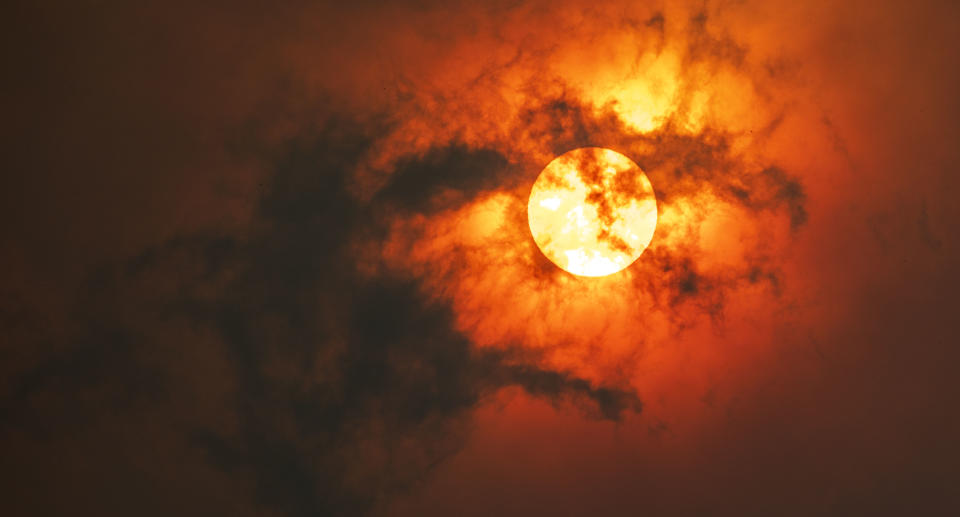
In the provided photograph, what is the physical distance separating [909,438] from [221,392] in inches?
263

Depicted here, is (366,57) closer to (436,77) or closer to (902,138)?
(436,77)

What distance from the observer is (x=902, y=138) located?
23.0ft


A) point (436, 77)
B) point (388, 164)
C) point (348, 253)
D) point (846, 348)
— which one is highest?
point (436, 77)

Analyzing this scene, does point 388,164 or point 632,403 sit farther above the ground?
point 388,164

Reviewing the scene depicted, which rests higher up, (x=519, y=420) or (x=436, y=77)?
(x=436, y=77)

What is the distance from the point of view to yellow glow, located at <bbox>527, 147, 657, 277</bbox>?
6.58m

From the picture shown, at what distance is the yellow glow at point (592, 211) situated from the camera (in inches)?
259

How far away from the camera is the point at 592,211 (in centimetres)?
657

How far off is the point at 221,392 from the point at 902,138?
6948 millimetres

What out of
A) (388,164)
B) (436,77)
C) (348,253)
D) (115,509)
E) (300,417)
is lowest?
(115,509)

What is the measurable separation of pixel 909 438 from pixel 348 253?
18.9 ft

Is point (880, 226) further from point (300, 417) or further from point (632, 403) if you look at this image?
point (300, 417)

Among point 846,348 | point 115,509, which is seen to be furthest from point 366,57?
point 846,348

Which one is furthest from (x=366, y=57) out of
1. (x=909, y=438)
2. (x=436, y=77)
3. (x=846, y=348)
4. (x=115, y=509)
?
(x=909, y=438)
